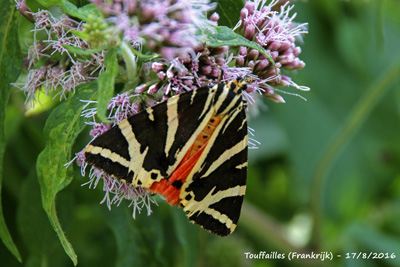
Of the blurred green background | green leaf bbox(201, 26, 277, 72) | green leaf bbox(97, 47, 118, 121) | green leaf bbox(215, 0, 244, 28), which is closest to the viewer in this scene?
green leaf bbox(97, 47, 118, 121)

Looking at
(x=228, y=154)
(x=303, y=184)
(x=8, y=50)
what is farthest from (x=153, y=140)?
(x=303, y=184)

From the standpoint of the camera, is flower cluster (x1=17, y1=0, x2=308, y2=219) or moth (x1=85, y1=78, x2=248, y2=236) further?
moth (x1=85, y1=78, x2=248, y2=236)

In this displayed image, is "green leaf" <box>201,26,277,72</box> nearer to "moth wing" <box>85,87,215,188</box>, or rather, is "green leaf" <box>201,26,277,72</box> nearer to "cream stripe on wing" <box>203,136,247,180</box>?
"moth wing" <box>85,87,215,188</box>

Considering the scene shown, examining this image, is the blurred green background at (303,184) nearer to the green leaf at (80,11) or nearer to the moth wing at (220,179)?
the moth wing at (220,179)

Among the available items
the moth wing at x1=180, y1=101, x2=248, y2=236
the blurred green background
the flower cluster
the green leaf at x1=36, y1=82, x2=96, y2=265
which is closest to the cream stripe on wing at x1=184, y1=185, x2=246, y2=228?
the moth wing at x1=180, y1=101, x2=248, y2=236

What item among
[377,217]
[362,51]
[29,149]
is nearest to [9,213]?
[29,149]

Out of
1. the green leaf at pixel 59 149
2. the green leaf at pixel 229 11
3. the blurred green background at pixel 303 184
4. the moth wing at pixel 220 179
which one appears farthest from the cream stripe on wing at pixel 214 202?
the green leaf at pixel 229 11
